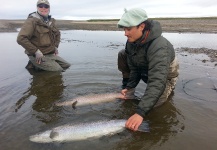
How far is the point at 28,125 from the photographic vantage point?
4.46 metres

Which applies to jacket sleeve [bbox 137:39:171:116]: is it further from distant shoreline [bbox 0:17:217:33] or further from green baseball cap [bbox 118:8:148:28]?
distant shoreline [bbox 0:17:217:33]

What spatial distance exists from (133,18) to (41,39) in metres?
4.99

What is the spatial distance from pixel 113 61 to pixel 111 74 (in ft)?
7.94

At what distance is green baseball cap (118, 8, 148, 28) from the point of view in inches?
155

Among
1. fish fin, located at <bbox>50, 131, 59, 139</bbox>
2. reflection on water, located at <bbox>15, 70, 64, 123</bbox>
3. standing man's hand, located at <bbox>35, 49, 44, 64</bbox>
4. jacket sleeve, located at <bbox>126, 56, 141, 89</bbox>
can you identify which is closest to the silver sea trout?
fish fin, located at <bbox>50, 131, 59, 139</bbox>

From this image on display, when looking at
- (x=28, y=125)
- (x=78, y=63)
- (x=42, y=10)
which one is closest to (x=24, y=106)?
(x=28, y=125)

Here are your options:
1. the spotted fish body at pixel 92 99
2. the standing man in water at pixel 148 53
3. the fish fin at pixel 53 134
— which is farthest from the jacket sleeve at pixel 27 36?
the fish fin at pixel 53 134

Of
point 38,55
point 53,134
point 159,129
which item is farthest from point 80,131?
point 38,55

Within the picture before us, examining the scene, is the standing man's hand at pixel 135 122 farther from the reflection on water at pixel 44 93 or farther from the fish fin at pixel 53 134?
the reflection on water at pixel 44 93

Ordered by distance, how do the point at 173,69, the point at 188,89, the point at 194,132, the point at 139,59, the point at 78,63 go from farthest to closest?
the point at 78,63
the point at 188,89
the point at 173,69
the point at 139,59
the point at 194,132

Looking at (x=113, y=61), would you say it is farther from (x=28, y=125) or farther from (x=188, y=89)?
(x=28, y=125)

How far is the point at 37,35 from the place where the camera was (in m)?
8.08

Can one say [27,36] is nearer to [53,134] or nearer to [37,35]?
[37,35]

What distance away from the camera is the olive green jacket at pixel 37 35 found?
7.69 m
